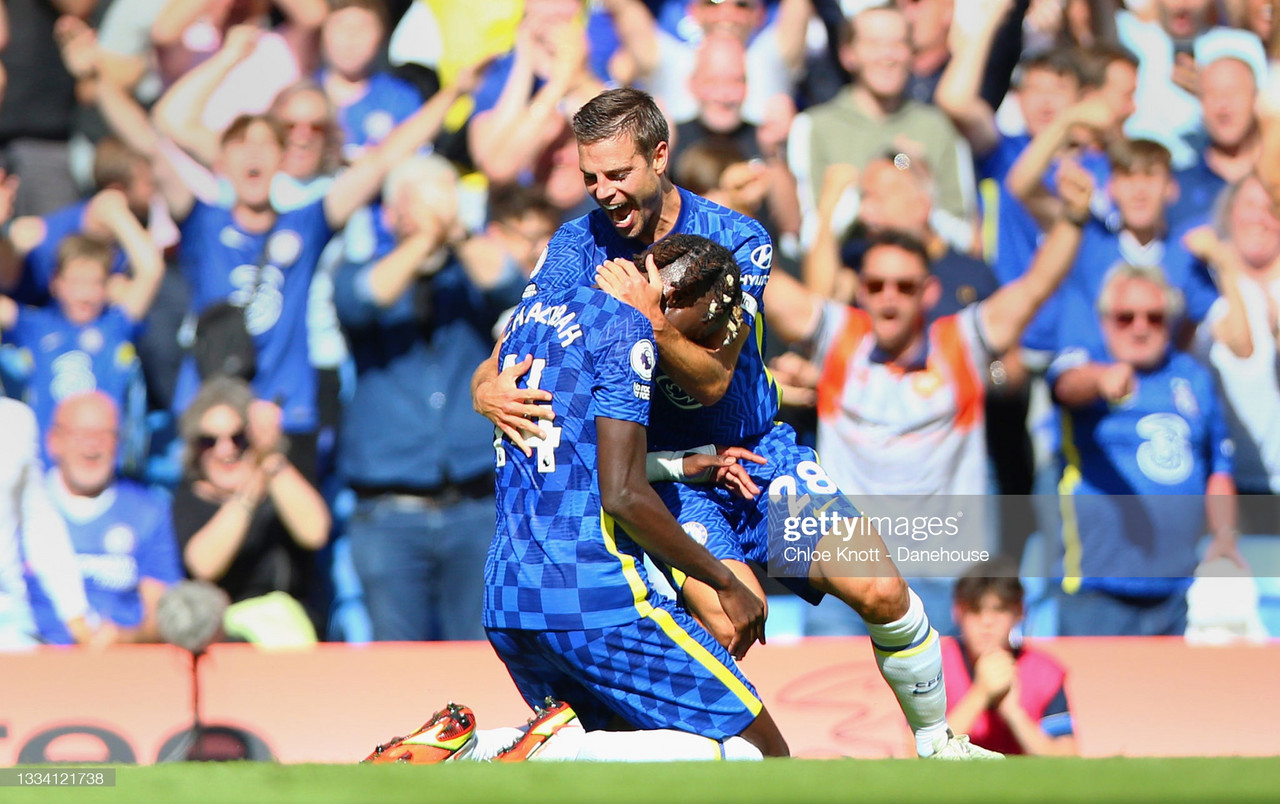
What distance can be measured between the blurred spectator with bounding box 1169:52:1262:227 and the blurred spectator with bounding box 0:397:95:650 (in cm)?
458

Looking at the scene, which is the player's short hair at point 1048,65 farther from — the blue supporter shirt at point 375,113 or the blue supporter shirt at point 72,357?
the blue supporter shirt at point 72,357

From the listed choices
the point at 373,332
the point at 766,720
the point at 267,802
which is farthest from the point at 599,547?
the point at 373,332

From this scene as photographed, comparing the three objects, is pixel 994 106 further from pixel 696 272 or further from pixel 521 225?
pixel 696 272

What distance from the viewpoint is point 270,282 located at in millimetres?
5141

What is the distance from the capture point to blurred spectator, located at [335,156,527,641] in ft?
16.4

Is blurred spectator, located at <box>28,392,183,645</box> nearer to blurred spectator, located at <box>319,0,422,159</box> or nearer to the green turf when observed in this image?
blurred spectator, located at <box>319,0,422,159</box>

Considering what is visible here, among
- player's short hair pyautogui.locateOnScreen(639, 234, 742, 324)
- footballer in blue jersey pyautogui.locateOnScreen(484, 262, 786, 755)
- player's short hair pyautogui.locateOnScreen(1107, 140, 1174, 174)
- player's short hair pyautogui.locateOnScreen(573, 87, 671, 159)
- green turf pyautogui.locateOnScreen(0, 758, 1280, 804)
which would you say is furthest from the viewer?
player's short hair pyautogui.locateOnScreen(1107, 140, 1174, 174)

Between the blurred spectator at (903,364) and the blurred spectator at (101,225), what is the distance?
2.54 metres

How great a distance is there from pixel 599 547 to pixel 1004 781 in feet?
3.38

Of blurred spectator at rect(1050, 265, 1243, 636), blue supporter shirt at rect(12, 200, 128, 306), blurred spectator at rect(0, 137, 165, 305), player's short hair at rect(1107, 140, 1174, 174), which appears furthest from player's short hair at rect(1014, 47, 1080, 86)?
blue supporter shirt at rect(12, 200, 128, 306)

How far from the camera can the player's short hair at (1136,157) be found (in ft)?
17.1

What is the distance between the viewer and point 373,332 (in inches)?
201

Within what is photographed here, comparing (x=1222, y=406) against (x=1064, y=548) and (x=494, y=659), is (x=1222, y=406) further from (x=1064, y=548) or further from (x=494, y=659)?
(x=494, y=659)

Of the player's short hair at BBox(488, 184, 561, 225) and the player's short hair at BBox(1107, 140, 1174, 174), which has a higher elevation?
the player's short hair at BBox(1107, 140, 1174, 174)
